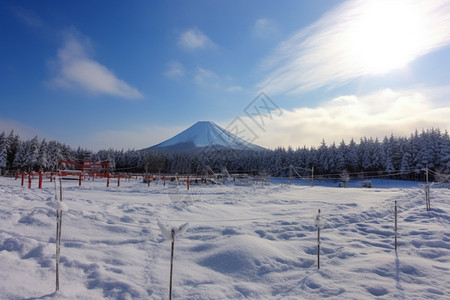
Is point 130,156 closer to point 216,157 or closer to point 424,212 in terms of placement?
point 216,157

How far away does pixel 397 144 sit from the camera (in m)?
48.3

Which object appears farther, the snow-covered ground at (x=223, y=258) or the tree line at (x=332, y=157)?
the tree line at (x=332, y=157)

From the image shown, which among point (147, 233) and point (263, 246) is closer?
point (263, 246)

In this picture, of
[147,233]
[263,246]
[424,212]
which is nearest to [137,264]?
[147,233]

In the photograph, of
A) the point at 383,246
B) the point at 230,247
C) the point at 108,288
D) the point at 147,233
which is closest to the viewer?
the point at 108,288

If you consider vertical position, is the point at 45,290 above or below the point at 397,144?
below

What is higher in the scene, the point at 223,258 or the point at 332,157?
the point at 332,157

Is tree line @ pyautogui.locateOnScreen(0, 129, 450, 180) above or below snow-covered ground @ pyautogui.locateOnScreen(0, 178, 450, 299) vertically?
above

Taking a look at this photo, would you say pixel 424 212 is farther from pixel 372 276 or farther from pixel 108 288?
pixel 108 288

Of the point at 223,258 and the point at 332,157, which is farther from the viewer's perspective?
the point at 332,157

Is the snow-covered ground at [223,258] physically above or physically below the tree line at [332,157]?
below

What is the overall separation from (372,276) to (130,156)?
85.9 metres

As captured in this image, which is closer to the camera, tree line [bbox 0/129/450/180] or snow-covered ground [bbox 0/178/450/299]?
snow-covered ground [bbox 0/178/450/299]

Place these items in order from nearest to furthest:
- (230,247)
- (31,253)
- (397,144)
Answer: (31,253) < (230,247) < (397,144)
